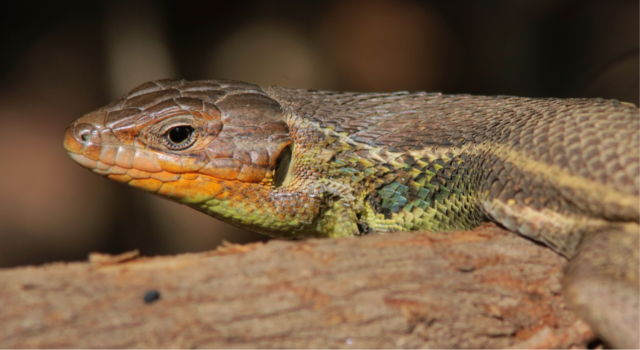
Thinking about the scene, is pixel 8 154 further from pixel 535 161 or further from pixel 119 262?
pixel 535 161

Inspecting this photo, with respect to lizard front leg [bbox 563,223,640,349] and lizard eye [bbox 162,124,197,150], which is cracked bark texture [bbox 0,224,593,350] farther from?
lizard eye [bbox 162,124,197,150]

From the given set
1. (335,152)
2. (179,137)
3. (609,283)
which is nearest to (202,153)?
(179,137)

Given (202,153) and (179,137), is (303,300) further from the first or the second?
(179,137)

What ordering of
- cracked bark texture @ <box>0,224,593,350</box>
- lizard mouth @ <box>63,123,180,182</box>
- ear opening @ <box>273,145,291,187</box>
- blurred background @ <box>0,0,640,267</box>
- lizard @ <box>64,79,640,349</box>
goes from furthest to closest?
1. blurred background @ <box>0,0,640,267</box>
2. ear opening @ <box>273,145,291,187</box>
3. lizard mouth @ <box>63,123,180,182</box>
4. lizard @ <box>64,79,640,349</box>
5. cracked bark texture @ <box>0,224,593,350</box>

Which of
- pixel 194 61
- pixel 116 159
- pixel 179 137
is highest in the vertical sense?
pixel 194 61

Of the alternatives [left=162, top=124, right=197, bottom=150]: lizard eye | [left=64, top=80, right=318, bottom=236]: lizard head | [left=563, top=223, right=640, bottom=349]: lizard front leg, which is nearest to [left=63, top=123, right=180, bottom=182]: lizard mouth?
[left=64, top=80, right=318, bottom=236]: lizard head

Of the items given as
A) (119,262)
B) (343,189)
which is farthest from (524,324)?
(119,262)
